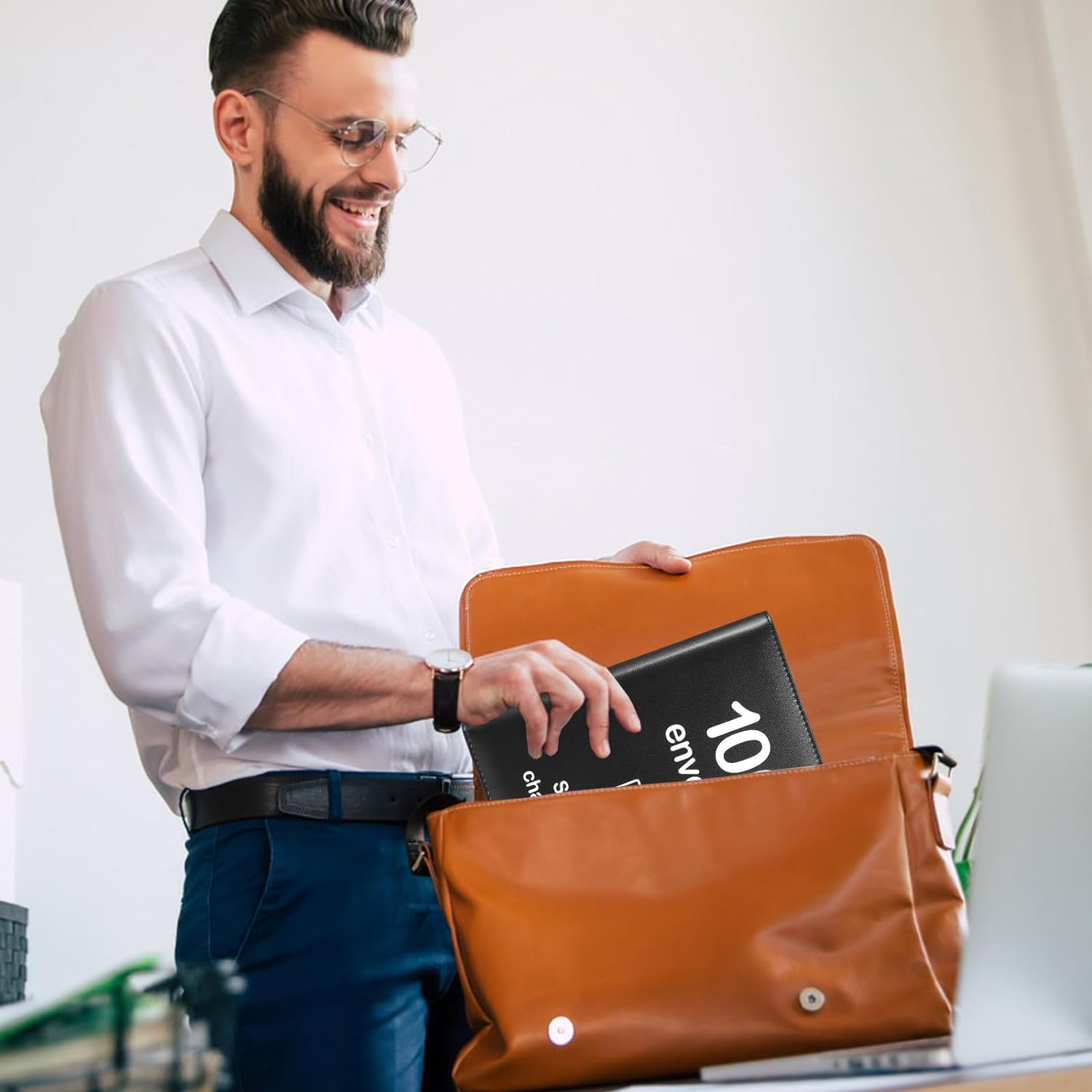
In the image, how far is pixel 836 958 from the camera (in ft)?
2.82

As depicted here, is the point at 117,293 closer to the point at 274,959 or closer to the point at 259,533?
the point at 259,533

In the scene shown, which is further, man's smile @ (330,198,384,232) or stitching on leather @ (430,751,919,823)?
man's smile @ (330,198,384,232)

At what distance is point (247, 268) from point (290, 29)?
0.27m

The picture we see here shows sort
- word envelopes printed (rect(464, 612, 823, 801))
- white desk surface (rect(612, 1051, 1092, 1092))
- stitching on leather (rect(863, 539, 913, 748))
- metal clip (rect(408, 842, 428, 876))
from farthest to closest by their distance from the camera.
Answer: stitching on leather (rect(863, 539, 913, 748)), word envelopes printed (rect(464, 612, 823, 801)), metal clip (rect(408, 842, 428, 876)), white desk surface (rect(612, 1051, 1092, 1092))

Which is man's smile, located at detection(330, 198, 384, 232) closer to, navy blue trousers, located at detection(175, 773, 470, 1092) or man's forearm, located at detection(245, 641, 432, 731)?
man's forearm, located at detection(245, 641, 432, 731)

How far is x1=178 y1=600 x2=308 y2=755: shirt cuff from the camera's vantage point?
1.12 m

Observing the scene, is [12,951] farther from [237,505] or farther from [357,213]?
[357,213]

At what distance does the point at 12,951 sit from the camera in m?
1.81

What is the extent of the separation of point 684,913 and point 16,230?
1852mm

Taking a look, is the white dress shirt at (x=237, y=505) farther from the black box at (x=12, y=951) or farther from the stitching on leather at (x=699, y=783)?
the black box at (x=12, y=951)

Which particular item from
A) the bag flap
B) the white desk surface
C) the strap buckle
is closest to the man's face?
the bag flap

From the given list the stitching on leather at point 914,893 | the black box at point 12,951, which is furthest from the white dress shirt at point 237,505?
the black box at point 12,951

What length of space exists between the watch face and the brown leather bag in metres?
0.19

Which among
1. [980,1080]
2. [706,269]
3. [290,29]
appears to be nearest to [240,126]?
[290,29]
